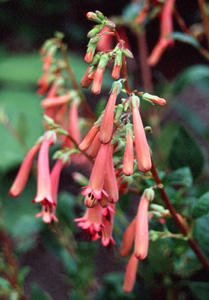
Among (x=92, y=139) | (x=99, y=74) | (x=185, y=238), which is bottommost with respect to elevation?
(x=185, y=238)

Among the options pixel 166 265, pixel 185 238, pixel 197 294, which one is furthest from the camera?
pixel 166 265

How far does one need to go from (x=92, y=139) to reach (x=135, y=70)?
3820 mm

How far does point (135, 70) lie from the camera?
4.57 metres

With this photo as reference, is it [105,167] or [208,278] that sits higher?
[105,167]

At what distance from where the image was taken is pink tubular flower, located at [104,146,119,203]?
832 millimetres

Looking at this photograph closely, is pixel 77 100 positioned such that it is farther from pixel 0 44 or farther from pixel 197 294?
pixel 0 44

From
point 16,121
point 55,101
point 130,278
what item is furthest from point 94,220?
point 16,121

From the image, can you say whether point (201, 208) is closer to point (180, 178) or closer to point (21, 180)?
point (180, 178)

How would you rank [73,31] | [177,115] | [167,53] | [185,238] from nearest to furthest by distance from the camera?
[185,238]
[177,115]
[167,53]
[73,31]

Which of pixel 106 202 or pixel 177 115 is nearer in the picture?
pixel 106 202

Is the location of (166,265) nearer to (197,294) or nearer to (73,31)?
(197,294)

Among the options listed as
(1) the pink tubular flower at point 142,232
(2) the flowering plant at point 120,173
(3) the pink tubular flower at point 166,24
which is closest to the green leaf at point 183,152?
(2) the flowering plant at point 120,173

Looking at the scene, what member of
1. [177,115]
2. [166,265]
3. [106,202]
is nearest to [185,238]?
[106,202]

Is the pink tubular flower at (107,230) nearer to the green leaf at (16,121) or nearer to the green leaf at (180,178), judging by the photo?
the green leaf at (180,178)
